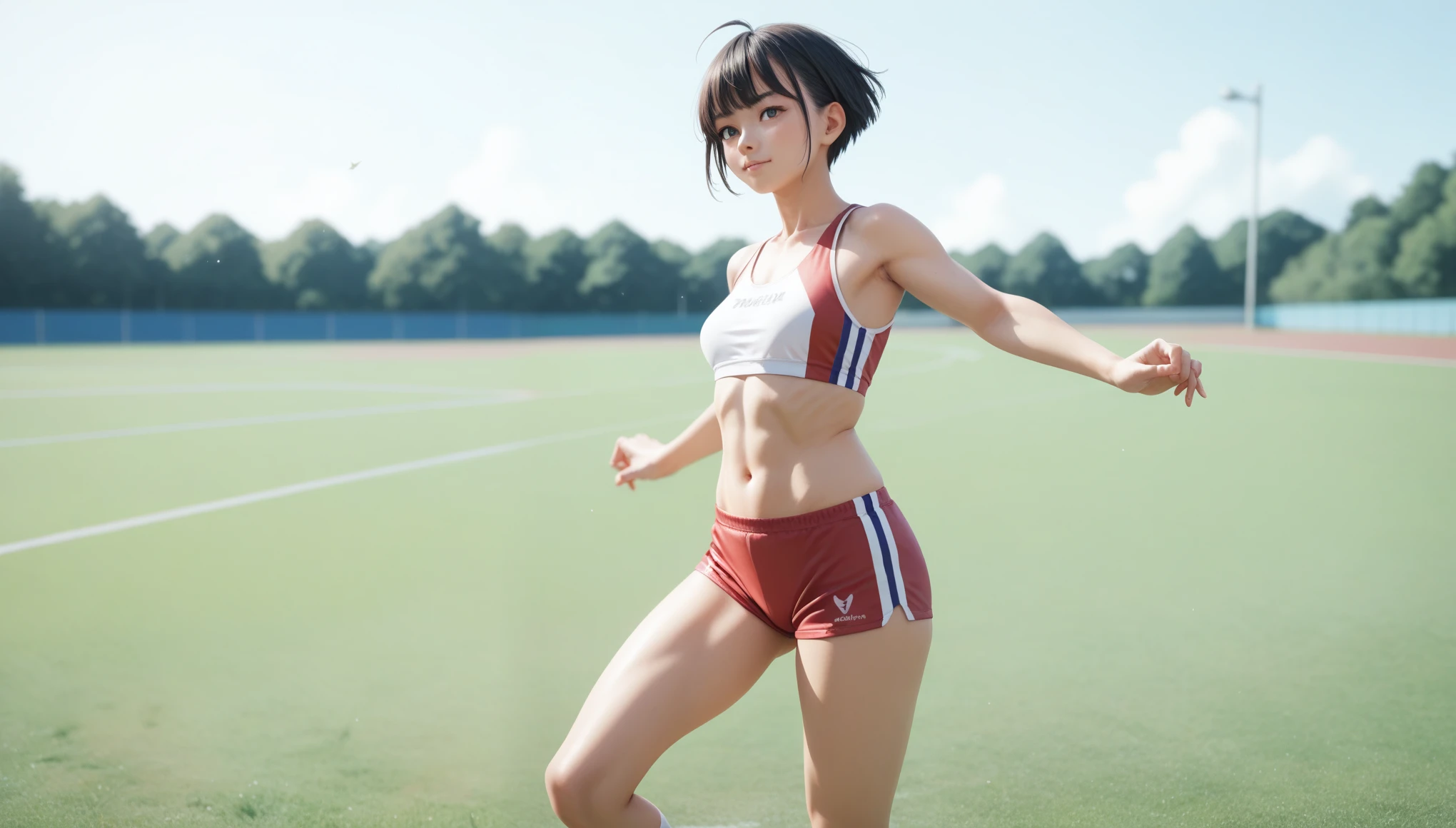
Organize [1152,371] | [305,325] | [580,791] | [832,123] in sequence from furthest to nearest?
1. [305,325]
2. [832,123]
3. [580,791]
4. [1152,371]

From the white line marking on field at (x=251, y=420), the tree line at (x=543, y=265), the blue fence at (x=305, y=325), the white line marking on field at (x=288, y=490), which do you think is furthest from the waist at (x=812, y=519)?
the blue fence at (x=305, y=325)

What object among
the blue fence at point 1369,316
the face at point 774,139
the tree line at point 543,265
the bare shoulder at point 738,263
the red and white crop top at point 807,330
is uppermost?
the tree line at point 543,265

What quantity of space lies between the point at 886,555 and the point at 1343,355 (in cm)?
3100

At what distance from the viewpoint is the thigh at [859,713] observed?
2.46m

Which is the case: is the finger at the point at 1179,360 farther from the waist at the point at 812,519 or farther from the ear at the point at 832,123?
the ear at the point at 832,123

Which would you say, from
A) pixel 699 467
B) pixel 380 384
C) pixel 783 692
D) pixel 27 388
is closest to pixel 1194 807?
pixel 783 692

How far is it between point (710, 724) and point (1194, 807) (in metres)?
1.79

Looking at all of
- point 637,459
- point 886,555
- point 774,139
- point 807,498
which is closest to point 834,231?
point 774,139

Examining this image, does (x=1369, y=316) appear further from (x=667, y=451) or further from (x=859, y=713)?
(x=859, y=713)

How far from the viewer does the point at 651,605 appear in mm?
6172

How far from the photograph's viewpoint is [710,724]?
449 cm

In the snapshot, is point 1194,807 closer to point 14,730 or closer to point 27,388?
point 14,730

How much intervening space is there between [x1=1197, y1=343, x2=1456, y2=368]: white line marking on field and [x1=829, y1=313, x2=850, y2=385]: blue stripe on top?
83.8 ft

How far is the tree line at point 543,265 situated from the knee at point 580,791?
53666 mm
